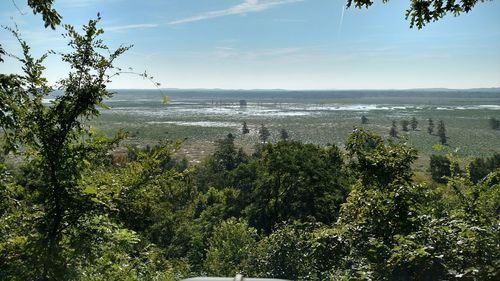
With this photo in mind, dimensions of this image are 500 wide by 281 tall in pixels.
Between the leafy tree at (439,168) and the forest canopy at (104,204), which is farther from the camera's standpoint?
the leafy tree at (439,168)

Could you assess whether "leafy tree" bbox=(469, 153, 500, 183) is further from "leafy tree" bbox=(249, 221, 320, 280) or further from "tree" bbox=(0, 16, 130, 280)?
"tree" bbox=(0, 16, 130, 280)

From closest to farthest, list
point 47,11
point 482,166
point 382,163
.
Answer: point 47,11 → point 382,163 → point 482,166

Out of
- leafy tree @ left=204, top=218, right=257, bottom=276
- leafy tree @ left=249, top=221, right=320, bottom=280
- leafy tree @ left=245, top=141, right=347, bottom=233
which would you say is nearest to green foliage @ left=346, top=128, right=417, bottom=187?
leafy tree @ left=249, top=221, right=320, bottom=280

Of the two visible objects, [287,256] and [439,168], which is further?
[439,168]

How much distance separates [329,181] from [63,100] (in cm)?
2803

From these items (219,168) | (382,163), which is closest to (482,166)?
(219,168)

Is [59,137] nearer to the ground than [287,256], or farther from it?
farther from it

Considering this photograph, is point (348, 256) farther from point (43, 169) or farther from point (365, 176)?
point (43, 169)

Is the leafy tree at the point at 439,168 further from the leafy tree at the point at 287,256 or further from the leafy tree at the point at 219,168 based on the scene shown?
the leafy tree at the point at 287,256

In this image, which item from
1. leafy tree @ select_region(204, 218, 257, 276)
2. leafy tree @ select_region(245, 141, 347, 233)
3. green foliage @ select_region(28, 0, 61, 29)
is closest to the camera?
green foliage @ select_region(28, 0, 61, 29)

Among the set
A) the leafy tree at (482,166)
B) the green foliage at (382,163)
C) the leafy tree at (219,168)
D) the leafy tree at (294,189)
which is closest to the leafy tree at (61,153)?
the green foliage at (382,163)

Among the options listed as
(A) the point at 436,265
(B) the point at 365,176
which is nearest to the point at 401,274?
(A) the point at 436,265

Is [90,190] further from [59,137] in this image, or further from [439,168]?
[439,168]

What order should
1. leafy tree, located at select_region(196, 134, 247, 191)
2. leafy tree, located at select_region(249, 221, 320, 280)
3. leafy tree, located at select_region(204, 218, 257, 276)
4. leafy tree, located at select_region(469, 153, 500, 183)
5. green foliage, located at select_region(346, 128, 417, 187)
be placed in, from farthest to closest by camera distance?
leafy tree, located at select_region(196, 134, 247, 191) → leafy tree, located at select_region(469, 153, 500, 183) → leafy tree, located at select_region(204, 218, 257, 276) → leafy tree, located at select_region(249, 221, 320, 280) → green foliage, located at select_region(346, 128, 417, 187)
